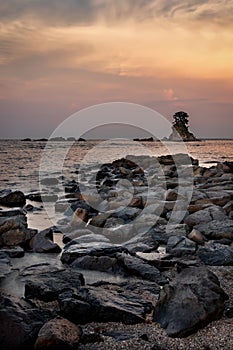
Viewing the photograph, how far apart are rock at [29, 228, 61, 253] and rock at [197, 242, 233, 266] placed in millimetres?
1904

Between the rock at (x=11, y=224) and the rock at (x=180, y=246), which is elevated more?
the rock at (x=11, y=224)

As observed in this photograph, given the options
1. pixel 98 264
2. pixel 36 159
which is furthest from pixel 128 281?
pixel 36 159

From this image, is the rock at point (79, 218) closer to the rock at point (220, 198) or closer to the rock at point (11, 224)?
the rock at point (11, 224)

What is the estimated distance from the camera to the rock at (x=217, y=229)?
556 centimetres

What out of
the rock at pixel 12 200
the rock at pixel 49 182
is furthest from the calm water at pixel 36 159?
the rock at pixel 12 200

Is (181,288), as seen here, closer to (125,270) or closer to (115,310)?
(115,310)

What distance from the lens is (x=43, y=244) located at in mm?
5219

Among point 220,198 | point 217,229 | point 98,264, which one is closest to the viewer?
point 98,264

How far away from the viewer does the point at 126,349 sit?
2654 millimetres

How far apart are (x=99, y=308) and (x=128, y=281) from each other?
1.01m

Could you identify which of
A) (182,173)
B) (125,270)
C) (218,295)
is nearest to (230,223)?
(125,270)

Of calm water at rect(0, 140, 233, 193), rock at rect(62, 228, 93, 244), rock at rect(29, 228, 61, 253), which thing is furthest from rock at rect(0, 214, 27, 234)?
calm water at rect(0, 140, 233, 193)

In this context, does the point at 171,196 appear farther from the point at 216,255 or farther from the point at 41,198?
the point at 216,255

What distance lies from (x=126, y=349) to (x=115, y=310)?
1.46 ft
